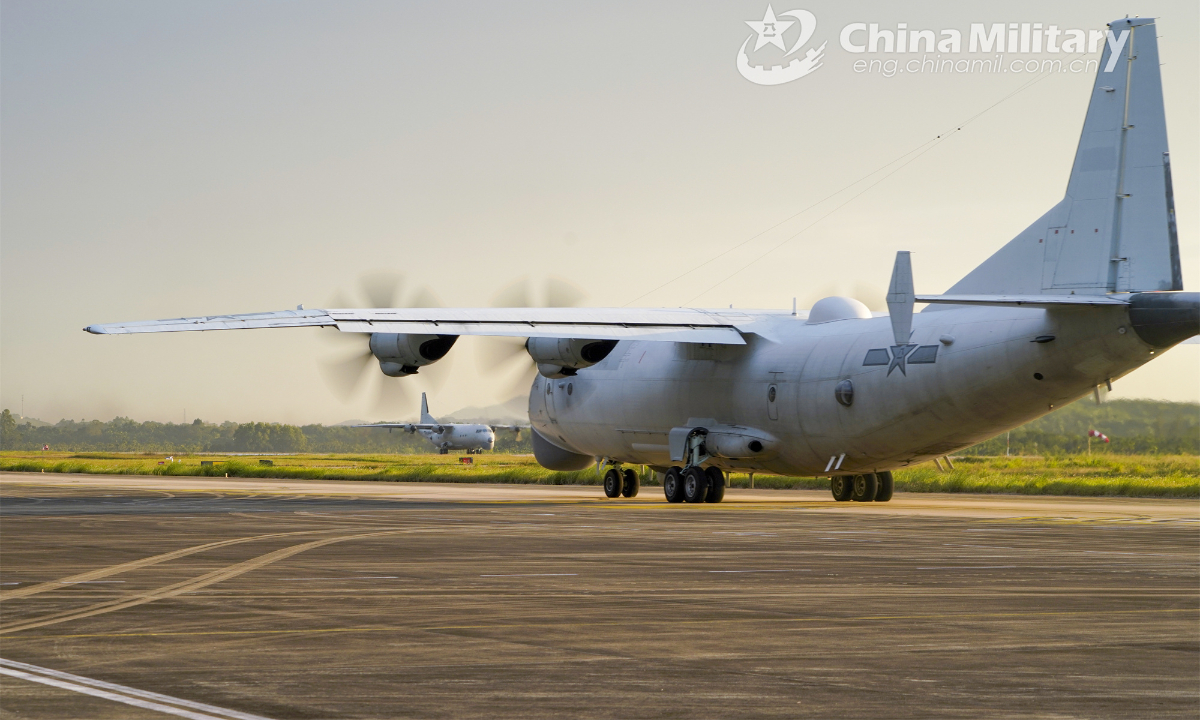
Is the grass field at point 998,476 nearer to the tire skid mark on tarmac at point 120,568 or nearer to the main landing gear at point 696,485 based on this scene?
the main landing gear at point 696,485

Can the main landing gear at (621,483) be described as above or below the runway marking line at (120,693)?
above

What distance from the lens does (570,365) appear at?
110 ft

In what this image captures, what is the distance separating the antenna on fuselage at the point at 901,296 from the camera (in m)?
22.1

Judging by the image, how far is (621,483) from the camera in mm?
37375

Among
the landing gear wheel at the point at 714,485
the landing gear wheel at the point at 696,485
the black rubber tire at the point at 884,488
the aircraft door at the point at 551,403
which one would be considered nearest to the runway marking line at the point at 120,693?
the landing gear wheel at the point at 696,485

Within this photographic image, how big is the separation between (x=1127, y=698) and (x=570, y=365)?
87.7ft

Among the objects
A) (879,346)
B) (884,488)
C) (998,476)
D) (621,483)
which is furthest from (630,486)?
(998,476)

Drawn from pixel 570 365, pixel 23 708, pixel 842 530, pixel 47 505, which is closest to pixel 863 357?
pixel 842 530

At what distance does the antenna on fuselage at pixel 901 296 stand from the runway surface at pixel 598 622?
3.73 meters

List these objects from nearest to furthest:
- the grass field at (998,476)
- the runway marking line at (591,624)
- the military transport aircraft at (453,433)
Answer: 1. the runway marking line at (591,624)
2. the grass field at (998,476)
3. the military transport aircraft at (453,433)

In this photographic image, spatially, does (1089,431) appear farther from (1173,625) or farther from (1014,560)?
(1173,625)

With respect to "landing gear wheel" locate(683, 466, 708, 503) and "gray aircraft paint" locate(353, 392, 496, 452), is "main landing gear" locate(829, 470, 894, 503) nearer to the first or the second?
"landing gear wheel" locate(683, 466, 708, 503)

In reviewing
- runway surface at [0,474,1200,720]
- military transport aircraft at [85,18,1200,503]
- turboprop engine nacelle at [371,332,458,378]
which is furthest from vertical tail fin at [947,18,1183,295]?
turboprop engine nacelle at [371,332,458,378]

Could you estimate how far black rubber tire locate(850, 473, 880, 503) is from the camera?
32.6m
